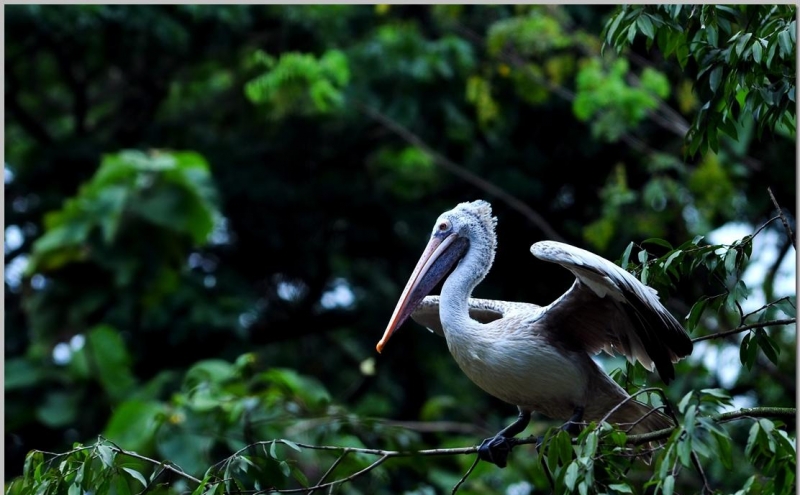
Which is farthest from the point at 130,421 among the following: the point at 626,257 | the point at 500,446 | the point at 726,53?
the point at 726,53

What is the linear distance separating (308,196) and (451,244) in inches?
293

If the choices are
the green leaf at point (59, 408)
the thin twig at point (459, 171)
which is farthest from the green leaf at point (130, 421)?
the thin twig at point (459, 171)

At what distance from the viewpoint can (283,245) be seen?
1250 cm

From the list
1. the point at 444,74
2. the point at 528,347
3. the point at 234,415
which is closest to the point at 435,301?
the point at 528,347

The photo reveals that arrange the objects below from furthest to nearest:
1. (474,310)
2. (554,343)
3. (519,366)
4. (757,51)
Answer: (474,310) → (554,343) → (519,366) → (757,51)

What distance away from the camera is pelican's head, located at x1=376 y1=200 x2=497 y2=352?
4.73 metres

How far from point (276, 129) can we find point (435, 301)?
737cm

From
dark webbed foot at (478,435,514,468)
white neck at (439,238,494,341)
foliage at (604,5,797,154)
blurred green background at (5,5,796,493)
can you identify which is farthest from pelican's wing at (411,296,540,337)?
blurred green background at (5,5,796,493)

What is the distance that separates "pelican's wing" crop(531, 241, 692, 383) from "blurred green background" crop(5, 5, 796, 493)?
338 cm

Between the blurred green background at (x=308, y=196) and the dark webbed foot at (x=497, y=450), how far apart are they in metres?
3.10

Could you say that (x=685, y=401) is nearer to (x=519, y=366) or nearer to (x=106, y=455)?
(x=519, y=366)

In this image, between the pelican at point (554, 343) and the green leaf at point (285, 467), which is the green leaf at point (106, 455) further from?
the pelican at point (554, 343)

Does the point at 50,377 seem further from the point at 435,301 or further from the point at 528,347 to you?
the point at 528,347

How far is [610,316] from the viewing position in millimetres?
4277
